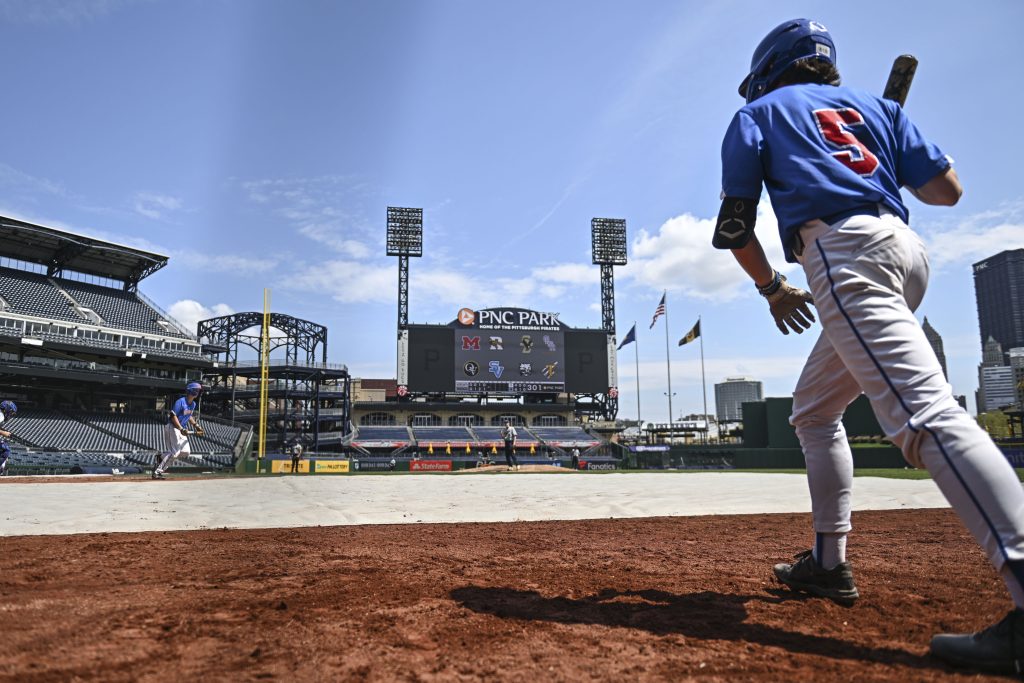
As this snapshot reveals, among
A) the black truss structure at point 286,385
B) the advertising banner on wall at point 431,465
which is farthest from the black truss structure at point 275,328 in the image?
the advertising banner on wall at point 431,465

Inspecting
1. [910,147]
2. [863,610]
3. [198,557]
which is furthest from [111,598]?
[910,147]

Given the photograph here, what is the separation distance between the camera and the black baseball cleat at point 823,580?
2219 mm

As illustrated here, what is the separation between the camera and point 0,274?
3622cm

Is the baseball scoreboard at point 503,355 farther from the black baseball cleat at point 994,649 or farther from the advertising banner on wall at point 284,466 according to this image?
Answer: the black baseball cleat at point 994,649

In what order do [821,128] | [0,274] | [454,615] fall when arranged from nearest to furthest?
1. [454,615]
2. [821,128]
3. [0,274]

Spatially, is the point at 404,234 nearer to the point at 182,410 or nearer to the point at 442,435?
the point at 442,435

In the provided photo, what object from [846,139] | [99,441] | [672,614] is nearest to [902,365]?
[846,139]

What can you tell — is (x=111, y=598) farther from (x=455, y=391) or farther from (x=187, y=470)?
(x=455, y=391)

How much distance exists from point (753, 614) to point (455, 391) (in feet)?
145

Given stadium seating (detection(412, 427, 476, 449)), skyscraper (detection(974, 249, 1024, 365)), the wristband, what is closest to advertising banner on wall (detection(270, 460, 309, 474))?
stadium seating (detection(412, 427, 476, 449))

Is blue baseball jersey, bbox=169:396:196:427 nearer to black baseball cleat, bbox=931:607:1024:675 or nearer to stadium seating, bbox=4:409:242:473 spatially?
stadium seating, bbox=4:409:242:473

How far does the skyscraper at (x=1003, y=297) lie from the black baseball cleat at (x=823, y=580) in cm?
18837

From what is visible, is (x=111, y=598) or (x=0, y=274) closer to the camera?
(x=111, y=598)

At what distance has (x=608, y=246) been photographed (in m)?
56.9
